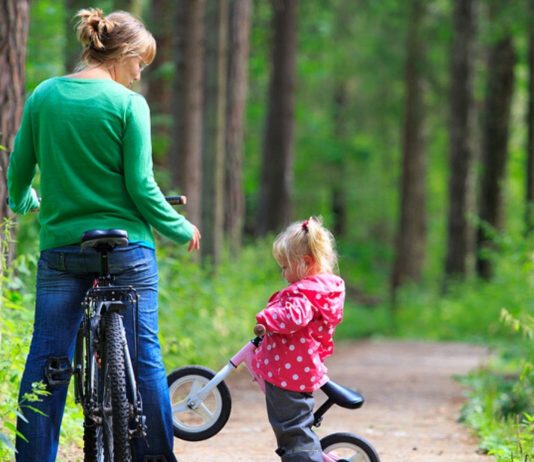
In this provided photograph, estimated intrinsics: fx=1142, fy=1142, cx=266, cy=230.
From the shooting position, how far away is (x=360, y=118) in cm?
3306

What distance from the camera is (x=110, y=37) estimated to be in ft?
15.3

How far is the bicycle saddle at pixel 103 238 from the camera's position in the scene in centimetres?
441

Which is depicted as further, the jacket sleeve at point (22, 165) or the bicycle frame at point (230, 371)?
the bicycle frame at point (230, 371)

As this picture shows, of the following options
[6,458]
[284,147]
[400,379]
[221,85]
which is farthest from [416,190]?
[6,458]

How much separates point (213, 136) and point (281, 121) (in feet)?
23.1

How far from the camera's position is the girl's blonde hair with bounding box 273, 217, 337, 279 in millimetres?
5105

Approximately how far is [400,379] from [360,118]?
2126cm

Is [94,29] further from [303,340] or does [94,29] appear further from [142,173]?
[303,340]

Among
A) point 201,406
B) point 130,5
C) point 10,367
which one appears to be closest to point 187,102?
point 130,5

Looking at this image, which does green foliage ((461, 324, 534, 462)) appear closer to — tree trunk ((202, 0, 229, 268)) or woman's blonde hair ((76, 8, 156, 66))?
woman's blonde hair ((76, 8, 156, 66))

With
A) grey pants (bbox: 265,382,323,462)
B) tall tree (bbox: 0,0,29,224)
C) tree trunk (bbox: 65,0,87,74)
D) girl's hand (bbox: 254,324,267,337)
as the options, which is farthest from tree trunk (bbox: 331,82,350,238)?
girl's hand (bbox: 254,324,267,337)

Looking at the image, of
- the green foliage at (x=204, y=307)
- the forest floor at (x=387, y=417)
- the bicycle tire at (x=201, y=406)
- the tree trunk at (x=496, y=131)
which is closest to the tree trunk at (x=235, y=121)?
the green foliage at (x=204, y=307)

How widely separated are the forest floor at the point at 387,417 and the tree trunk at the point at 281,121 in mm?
6565

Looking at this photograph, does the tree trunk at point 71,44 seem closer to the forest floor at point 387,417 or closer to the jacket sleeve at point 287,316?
the forest floor at point 387,417
